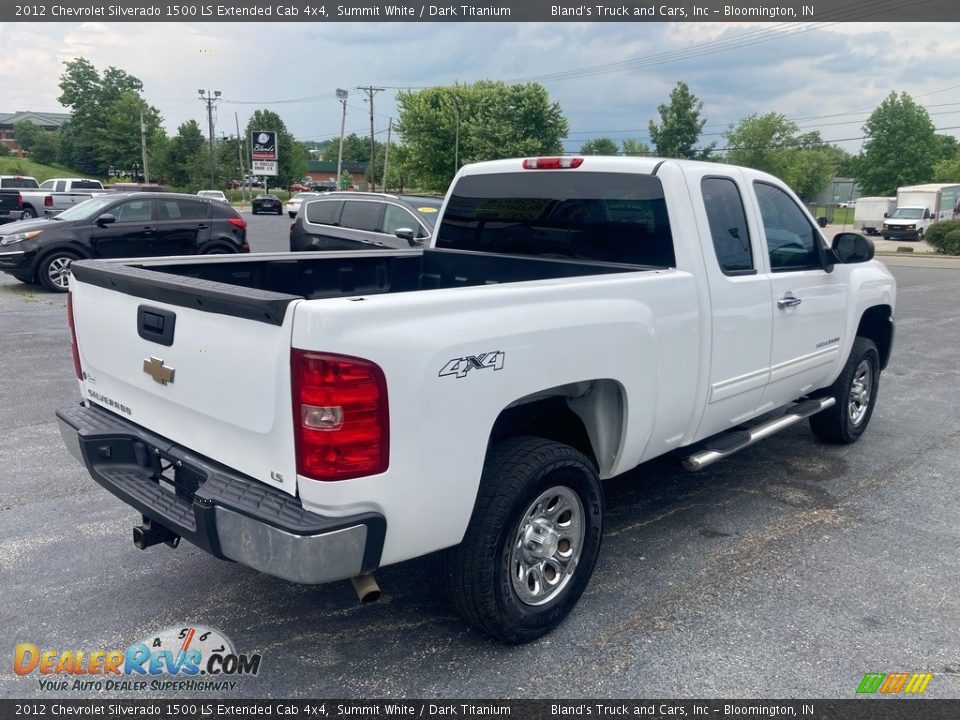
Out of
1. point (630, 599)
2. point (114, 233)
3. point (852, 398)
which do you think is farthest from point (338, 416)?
point (114, 233)

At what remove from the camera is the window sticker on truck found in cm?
261

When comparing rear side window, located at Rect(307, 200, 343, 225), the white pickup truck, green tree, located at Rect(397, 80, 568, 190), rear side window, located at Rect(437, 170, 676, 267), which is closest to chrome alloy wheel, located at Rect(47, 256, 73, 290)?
rear side window, located at Rect(307, 200, 343, 225)

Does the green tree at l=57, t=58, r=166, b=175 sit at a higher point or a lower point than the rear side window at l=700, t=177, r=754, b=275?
higher

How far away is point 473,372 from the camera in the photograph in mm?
2693

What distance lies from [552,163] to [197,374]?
8.17 ft

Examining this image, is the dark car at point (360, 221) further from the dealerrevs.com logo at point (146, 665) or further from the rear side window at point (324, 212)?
the dealerrevs.com logo at point (146, 665)

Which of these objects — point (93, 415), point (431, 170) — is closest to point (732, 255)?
point (93, 415)

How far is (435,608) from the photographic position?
11.4 ft

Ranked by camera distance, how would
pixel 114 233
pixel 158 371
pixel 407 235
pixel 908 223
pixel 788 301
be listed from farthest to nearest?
pixel 908 223
pixel 114 233
pixel 407 235
pixel 788 301
pixel 158 371

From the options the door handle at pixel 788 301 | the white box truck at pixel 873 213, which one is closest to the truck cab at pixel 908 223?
the white box truck at pixel 873 213

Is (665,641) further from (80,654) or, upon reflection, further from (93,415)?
(93,415)

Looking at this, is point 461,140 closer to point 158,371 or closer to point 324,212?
point 324,212

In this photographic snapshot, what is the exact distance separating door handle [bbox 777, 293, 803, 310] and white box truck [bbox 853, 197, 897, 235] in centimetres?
5029

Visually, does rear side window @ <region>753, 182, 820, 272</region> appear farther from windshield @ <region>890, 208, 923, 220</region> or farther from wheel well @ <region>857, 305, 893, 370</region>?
windshield @ <region>890, 208, 923, 220</region>
